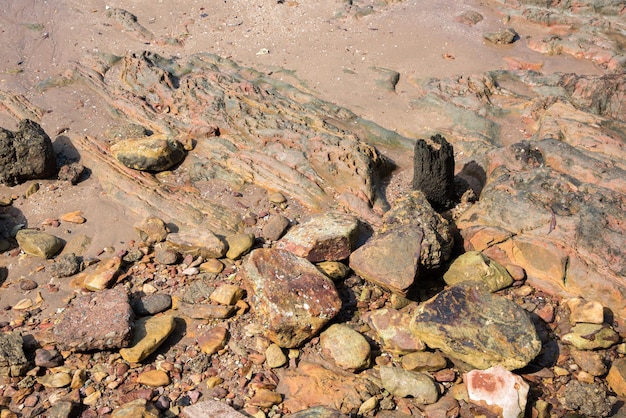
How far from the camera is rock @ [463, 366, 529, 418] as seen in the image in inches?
201

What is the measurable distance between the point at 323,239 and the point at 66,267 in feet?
10.8

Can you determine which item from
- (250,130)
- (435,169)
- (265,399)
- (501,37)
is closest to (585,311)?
(435,169)

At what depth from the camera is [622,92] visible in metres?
9.45

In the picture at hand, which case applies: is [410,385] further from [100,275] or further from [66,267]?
[66,267]

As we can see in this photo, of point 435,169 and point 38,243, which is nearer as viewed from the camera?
point 38,243

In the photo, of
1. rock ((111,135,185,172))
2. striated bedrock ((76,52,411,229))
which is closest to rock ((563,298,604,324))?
striated bedrock ((76,52,411,229))

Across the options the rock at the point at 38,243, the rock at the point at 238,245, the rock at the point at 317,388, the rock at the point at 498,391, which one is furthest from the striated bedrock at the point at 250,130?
the rock at the point at 498,391

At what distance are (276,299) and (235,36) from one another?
27.6 ft

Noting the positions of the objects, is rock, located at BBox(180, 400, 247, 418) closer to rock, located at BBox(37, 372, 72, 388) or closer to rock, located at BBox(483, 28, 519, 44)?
rock, located at BBox(37, 372, 72, 388)

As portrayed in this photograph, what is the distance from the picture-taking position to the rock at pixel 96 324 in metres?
5.57

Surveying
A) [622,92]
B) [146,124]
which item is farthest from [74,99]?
[622,92]

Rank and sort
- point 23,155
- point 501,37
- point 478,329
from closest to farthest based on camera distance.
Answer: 1. point 478,329
2. point 23,155
3. point 501,37

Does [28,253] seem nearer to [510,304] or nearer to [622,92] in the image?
[510,304]

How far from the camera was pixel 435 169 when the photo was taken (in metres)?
7.42
